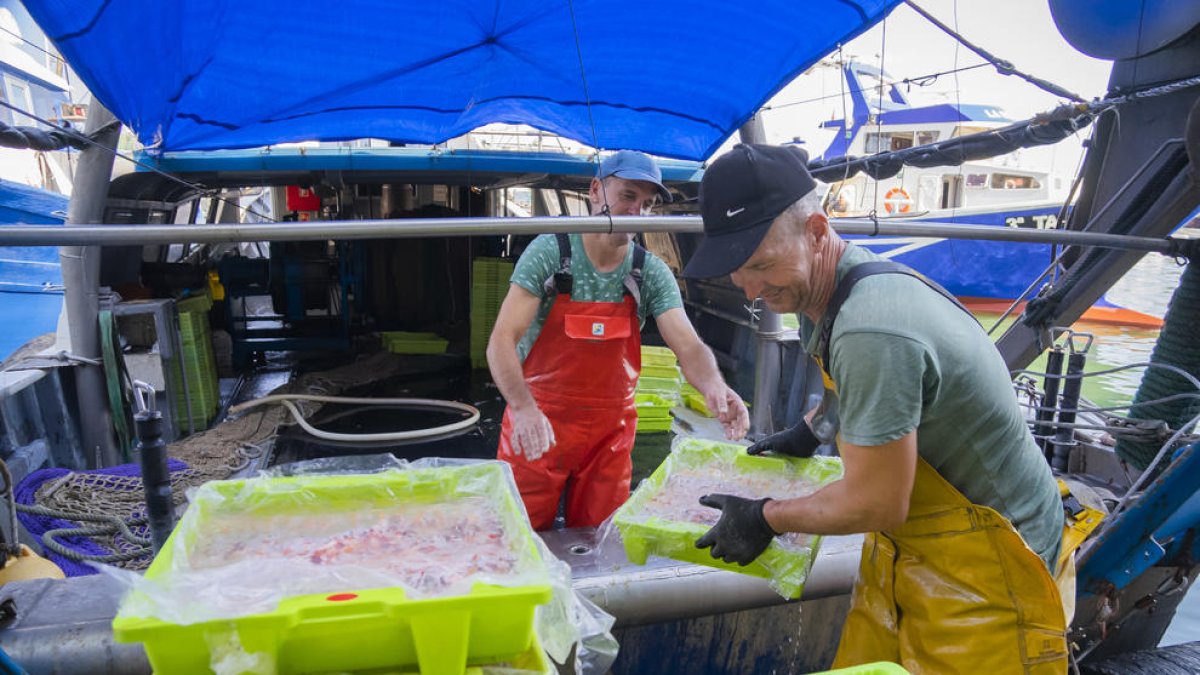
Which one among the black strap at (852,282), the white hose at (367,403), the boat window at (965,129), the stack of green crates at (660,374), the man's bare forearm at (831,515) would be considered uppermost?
the boat window at (965,129)

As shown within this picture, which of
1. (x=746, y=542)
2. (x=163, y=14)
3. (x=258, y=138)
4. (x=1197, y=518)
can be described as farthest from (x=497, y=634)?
(x=258, y=138)

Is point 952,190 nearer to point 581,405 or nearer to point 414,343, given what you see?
point 414,343

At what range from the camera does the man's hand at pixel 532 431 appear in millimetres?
2742

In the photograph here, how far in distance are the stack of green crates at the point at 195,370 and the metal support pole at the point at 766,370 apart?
16.1ft

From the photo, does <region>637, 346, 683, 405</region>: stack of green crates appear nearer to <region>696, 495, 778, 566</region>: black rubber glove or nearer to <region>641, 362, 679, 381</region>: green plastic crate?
<region>641, 362, 679, 381</region>: green plastic crate

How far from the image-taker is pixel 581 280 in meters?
3.10

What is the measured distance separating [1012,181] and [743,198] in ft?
87.9

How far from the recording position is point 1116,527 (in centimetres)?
215

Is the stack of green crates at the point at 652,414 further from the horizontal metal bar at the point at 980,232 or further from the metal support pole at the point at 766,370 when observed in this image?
the horizontal metal bar at the point at 980,232

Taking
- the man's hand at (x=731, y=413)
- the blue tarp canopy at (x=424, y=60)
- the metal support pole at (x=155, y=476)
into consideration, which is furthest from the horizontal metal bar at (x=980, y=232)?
the metal support pole at (x=155, y=476)

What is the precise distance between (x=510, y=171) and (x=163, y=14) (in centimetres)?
364

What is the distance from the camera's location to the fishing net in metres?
3.30

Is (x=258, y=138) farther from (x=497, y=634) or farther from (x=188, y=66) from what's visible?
(x=497, y=634)

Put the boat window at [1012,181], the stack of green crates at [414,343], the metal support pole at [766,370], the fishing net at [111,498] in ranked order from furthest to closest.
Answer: the boat window at [1012,181] → the stack of green crates at [414,343] → the metal support pole at [766,370] → the fishing net at [111,498]
